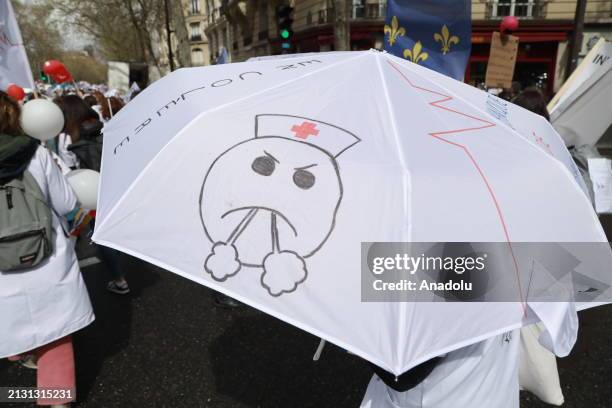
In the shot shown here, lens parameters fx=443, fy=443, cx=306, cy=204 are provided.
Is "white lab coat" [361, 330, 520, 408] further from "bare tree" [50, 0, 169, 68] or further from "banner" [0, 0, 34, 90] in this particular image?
"bare tree" [50, 0, 169, 68]

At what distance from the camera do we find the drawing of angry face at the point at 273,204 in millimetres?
1145

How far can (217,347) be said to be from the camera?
10.1 ft

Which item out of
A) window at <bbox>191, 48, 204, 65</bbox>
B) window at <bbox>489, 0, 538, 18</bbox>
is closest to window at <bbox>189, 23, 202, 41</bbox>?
window at <bbox>191, 48, 204, 65</bbox>

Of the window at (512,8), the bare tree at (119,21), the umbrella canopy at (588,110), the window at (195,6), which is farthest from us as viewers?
the window at (195,6)

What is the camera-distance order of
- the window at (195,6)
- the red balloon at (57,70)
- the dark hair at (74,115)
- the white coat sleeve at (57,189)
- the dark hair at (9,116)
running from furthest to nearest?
the window at (195,6), the red balloon at (57,70), the dark hair at (74,115), the white coat sleeve at (57,189), the dark hair at (9,116)

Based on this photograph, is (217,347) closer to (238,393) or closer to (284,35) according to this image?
(238,393)

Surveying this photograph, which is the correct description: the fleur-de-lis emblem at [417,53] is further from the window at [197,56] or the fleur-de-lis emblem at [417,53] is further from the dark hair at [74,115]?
the window at [197,56]

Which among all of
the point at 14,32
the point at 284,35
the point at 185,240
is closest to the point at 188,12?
the point at 284,35

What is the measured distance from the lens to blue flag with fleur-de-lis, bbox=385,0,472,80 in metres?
3.06

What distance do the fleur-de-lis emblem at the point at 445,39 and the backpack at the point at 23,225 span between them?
2710mm

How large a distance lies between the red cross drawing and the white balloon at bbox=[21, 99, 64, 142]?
216 centimetres

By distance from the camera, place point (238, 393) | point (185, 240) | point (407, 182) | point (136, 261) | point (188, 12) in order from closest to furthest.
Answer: point (407, 182) < point (185, 240) < point (238, 393) < point (136, 261) < point (188, 12)

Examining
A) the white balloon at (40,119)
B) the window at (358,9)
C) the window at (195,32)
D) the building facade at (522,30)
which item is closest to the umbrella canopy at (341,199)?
the white balloon at (40,119)

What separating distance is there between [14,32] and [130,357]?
2.68 m
